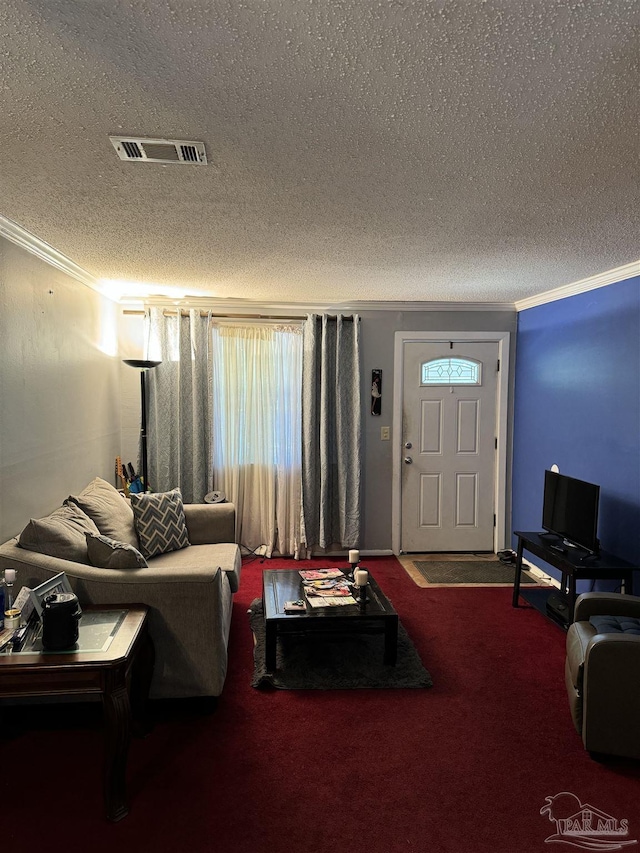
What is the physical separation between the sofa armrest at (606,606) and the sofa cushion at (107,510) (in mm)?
2655

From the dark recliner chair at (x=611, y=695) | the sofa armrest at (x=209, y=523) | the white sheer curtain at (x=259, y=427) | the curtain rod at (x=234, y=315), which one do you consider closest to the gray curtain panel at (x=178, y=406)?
the curtain rod at (x=234, y=315)

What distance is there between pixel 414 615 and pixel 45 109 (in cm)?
361

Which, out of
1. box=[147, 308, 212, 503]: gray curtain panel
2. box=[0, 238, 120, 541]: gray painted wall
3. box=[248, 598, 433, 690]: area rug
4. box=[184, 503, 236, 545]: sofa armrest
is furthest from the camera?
box=[147, 308, 212, 503]: gray curtain panel

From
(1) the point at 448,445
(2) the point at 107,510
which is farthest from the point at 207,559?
(1) the point at 448,445

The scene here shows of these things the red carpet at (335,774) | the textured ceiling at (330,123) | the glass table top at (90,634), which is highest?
the textured ceiling at (330,123)

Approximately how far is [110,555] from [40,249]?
177 centimetres

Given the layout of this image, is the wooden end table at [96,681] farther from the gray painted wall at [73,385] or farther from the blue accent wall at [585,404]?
the blue accent wall at [585,404]

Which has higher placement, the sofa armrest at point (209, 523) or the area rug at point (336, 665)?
the sofa armrest at point (209, 523)

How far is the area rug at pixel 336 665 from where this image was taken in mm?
3102

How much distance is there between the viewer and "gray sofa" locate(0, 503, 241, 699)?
8.78ft

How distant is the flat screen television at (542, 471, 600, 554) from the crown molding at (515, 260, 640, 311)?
1355mm

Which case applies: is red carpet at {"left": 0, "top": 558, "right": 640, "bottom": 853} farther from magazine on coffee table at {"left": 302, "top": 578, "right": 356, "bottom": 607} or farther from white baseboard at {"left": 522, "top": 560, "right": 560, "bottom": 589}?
white baseboard at {"left": 522, "top": 560, "right": 560, "bottom": 589}

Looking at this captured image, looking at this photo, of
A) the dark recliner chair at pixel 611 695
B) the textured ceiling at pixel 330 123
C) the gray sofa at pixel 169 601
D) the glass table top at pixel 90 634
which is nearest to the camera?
the textured ceiling at pixel 330 123

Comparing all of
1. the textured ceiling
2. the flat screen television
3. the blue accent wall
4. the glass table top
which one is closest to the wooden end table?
the glass table top
